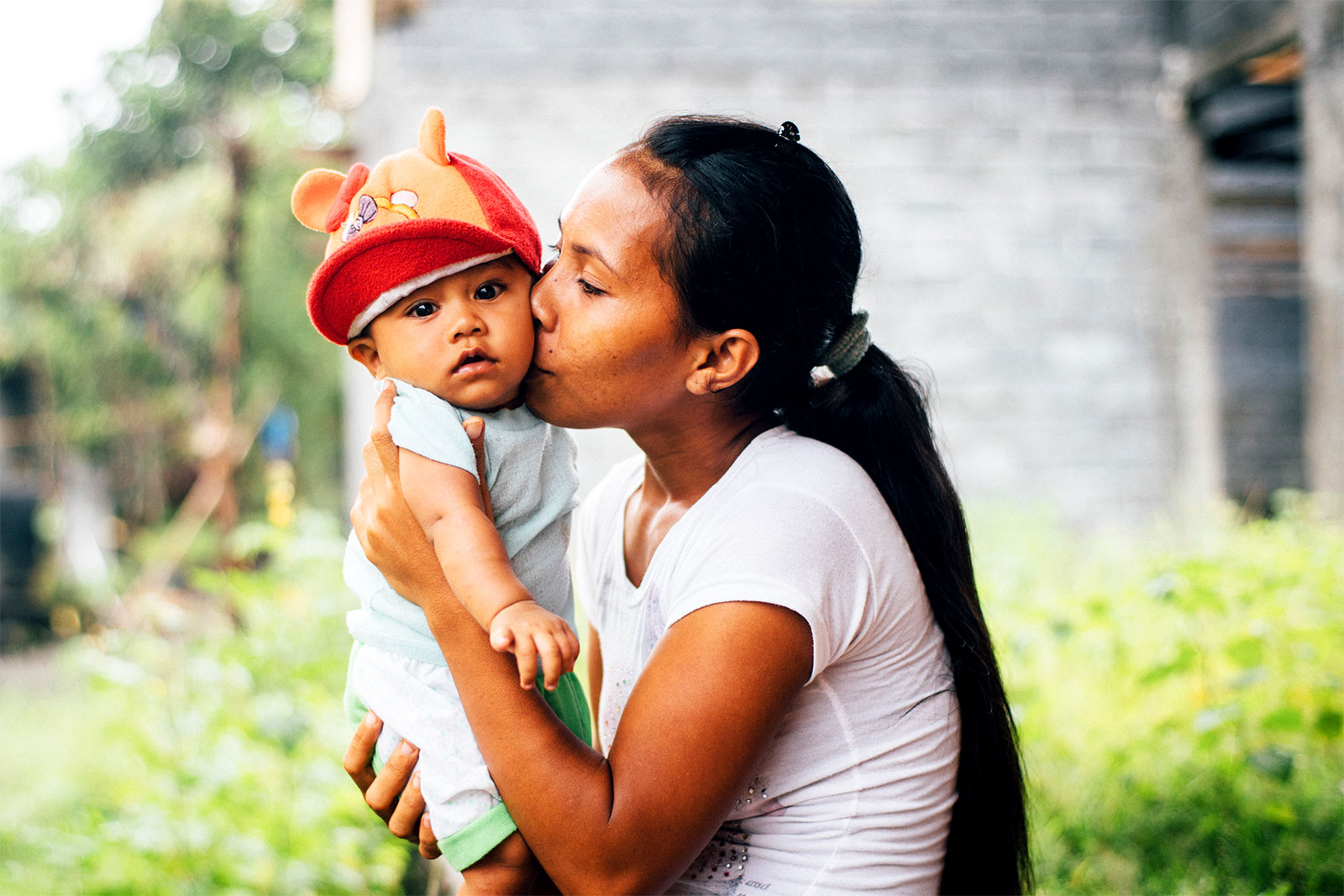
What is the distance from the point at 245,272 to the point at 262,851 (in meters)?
12.0

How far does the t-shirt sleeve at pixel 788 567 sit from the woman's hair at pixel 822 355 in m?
0.22

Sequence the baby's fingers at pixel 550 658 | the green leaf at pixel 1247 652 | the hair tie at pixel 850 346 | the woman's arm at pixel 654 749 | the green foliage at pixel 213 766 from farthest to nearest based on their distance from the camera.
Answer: the green leaf at pixel 1247 652 < the green foliage at pixel 213 766 < the hair tie at pixel 850 346 < the woman's arm at pixel 654 749 < the baby's fingers at pixel 550 658

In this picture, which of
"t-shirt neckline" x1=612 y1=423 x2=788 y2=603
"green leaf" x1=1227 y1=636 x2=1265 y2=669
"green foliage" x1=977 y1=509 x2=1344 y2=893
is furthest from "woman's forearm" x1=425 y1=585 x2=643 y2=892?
"green leaf" x1=1227 y1=636 x2=1265 y2=669

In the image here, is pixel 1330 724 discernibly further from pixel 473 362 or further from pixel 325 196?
pixel 325 196

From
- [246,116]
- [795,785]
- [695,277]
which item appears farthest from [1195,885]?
[246,116]

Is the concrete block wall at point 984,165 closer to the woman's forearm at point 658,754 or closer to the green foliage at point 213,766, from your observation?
the green foliage at point 213,766

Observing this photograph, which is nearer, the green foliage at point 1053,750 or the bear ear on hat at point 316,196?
the bear ear on hat at point 316,196

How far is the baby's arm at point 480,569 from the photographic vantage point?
1.21 meters

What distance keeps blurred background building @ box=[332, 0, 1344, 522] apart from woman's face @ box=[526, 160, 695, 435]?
4.55 m

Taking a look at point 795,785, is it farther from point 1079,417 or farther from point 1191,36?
point 1191,36

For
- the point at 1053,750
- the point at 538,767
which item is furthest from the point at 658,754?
the point at 1053,750

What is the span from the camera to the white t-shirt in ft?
4.51

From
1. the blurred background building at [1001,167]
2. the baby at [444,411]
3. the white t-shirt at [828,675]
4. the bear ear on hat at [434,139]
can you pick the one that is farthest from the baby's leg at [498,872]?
the blurred background building at [1001,167]

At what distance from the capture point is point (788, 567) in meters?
1.34
